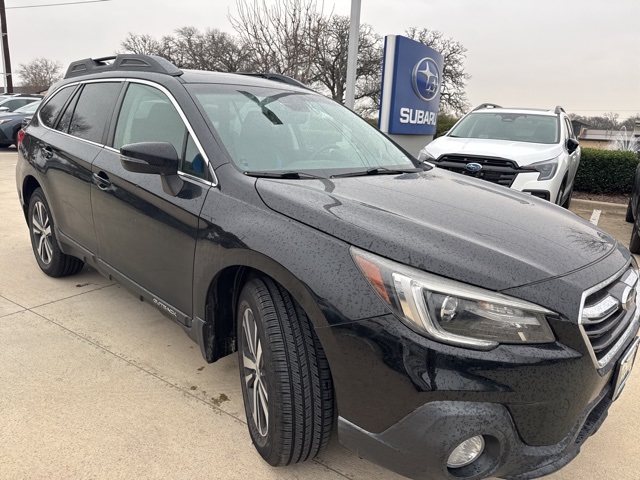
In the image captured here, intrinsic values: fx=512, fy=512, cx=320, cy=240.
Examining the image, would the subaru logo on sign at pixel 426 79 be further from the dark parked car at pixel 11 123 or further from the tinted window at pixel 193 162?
the dark parked car at pixel 11 123

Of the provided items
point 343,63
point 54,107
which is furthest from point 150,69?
point 343,63

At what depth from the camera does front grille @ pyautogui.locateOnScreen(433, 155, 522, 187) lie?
20.8ft

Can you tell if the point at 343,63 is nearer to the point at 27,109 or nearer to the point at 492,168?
the point at 27,109

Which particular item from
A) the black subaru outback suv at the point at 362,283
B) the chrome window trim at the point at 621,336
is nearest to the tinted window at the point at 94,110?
the black subaru outback suv at the point at 362,283

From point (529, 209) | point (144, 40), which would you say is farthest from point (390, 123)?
point (144, 40)

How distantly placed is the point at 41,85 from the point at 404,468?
215 feet

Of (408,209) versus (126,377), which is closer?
(408,209)

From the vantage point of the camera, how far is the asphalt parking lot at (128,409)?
2.20 meters

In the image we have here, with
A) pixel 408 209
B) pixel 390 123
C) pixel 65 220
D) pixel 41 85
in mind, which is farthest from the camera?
pixel 41 85

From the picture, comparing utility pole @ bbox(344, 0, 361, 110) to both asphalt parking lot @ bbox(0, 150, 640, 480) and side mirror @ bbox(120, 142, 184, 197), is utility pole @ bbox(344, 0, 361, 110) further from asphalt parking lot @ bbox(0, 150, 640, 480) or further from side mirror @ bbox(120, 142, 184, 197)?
side mirror @ bbox(120, 142, 184, 197)

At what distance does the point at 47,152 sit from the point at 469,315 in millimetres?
3456

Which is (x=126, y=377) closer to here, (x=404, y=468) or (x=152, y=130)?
(x=152, y=130)

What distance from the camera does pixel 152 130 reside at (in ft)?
9.38

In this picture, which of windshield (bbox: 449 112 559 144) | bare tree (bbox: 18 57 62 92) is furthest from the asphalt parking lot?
bare tree (bbox: 18 57 62 92)
